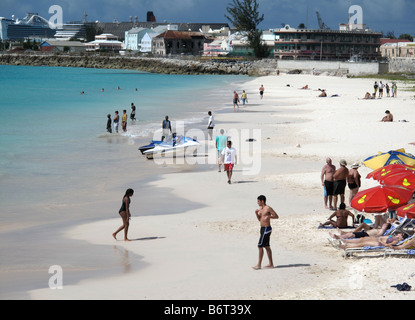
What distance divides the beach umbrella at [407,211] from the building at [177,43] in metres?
152

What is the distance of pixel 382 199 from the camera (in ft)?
40.1

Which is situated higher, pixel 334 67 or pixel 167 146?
pixel 334 67

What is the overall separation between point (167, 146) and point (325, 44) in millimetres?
95762

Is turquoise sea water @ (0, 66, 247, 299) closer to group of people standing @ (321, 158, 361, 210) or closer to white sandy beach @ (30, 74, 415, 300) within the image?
white sandy beach @ (30, 74, 415, 300)

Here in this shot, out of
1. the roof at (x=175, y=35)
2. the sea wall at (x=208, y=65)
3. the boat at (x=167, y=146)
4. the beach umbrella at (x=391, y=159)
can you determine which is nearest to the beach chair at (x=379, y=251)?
the beach umbrella at (x=391, y=159)

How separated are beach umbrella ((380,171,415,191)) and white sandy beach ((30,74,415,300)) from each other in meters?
1.65

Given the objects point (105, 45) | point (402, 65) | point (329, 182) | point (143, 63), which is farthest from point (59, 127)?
point (105, 45)

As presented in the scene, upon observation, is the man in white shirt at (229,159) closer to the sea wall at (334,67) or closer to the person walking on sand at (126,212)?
the person walking on sand at (126,212)

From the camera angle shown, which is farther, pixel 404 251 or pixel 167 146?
pixel 167 146

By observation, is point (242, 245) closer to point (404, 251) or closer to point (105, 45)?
point (404, 251)

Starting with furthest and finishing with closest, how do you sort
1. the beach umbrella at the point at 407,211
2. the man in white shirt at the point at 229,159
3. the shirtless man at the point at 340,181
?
the man in white shirt at the point at 229,159 → the shirtless man at the point at 340,181 → the beach umbrella at the point at 407,211

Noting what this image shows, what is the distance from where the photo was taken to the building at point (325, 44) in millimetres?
114750

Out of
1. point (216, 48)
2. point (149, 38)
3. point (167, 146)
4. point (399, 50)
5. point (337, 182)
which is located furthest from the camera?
point (149, 38)
